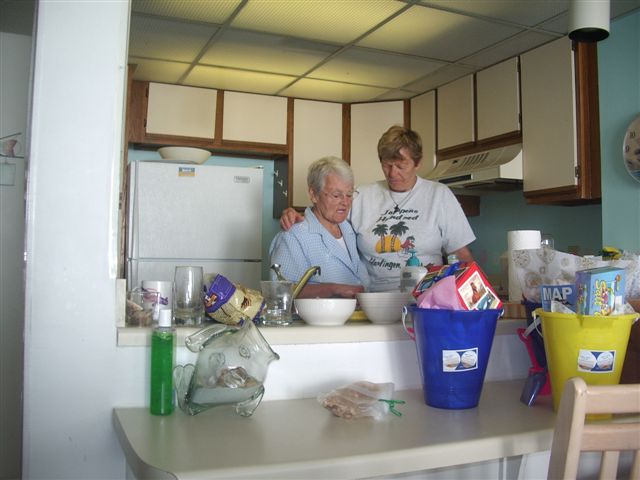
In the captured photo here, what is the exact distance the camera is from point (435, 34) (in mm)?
2951

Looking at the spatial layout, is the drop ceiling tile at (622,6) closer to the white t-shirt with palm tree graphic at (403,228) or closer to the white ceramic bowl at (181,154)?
the white t-shirt with palm tree graphic at (403,228)

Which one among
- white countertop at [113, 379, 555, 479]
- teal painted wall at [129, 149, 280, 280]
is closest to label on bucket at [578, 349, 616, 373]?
white countertop at [113, 379, 555, 479]

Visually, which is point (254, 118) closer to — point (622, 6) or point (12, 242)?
point (12, 242)

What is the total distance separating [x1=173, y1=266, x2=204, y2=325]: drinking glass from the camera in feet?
4.09

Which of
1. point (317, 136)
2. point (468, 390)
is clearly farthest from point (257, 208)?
point (468, 390)

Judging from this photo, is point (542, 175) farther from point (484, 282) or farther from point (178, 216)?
point (484, 282)

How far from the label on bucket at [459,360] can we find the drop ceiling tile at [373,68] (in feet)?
7.90

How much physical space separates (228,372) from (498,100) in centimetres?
280

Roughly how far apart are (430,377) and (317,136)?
118 inches

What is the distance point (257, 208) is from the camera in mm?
3297

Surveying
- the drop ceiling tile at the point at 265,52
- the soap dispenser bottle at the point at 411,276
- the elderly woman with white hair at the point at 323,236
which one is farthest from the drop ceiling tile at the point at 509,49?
the soap dispenser bottle at the point at 411,276

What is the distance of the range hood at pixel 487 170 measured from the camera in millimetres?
3139

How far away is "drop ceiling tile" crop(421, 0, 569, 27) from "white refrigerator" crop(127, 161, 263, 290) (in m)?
1.34

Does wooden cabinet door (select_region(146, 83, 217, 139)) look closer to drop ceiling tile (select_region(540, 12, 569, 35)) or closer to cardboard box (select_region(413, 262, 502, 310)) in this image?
drop ceiling tile (select_region(540, 12, 569, 35))
